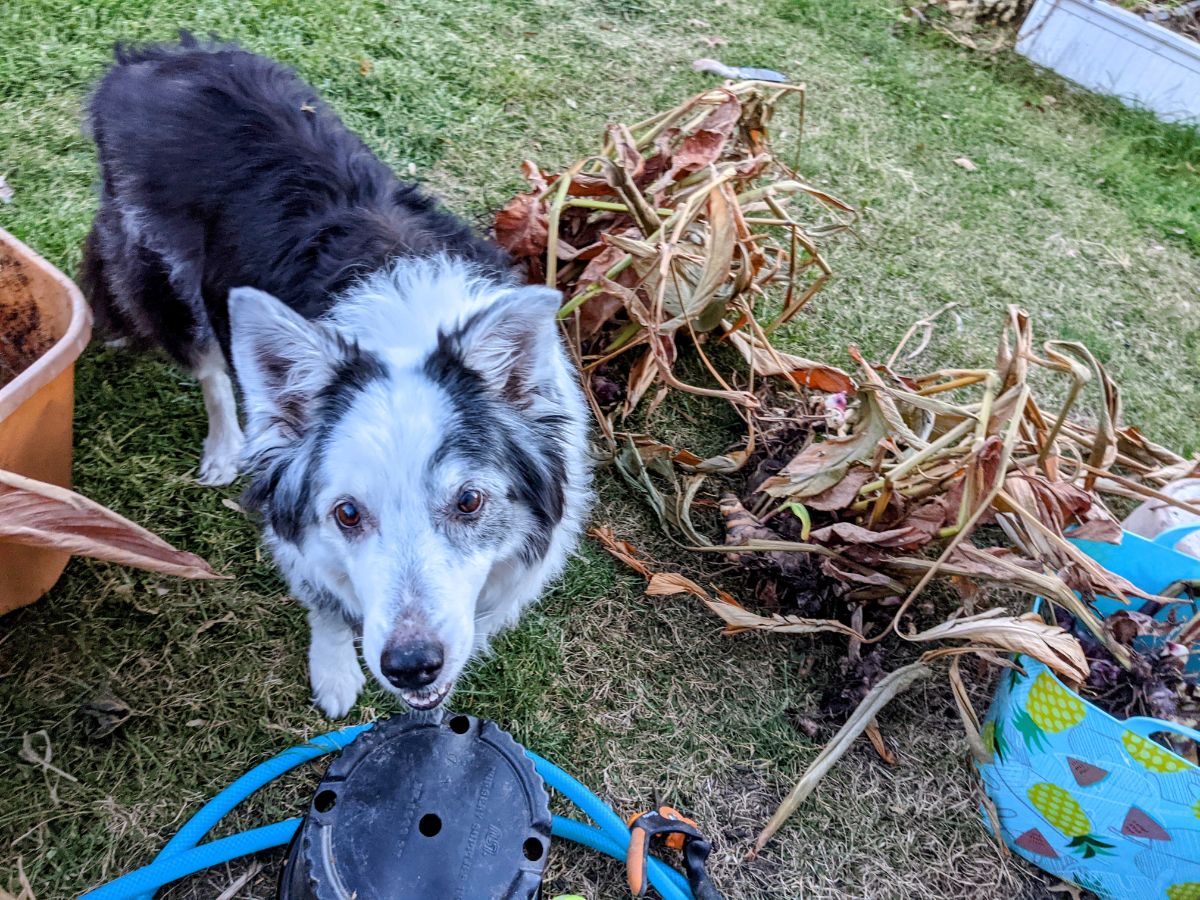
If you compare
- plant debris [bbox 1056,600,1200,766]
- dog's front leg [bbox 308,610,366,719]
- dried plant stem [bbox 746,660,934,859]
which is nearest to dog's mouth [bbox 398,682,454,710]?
dog's front leg [bbox 308,610,366,719]

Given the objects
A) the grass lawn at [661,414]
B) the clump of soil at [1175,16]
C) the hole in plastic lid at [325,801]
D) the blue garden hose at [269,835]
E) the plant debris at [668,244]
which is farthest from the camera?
the clump of soil at [1175,16]

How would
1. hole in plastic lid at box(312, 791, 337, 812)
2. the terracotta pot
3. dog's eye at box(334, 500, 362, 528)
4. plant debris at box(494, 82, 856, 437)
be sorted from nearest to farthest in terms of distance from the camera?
hole in plastic lid at box(312, 791, 337, 812), dog's eye at box(334, 500, 362, 528), the terracotta pot, plant debris at box(494, 82, 856, 437)

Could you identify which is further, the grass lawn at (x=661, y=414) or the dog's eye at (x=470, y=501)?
the grass lawn at (x=661, y=414)

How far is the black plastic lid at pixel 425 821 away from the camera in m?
1.62

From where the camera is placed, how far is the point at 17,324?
249cm

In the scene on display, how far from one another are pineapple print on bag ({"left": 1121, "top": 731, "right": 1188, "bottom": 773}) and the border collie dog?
1.67m

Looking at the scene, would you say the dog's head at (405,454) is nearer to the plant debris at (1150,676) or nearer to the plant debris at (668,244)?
the plant debris at (668,244)

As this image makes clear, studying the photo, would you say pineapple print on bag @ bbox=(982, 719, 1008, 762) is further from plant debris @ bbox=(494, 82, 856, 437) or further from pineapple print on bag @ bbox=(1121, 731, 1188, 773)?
plant debris @ bbox=(494, 82, 856, 437)

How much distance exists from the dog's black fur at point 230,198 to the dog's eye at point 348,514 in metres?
0.74

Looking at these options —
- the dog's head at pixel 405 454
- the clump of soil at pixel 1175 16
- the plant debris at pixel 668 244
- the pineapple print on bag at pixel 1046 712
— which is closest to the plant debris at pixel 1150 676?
the pineapple print on bag at pixel 1046 712

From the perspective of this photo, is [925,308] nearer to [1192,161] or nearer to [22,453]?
[1192,161]

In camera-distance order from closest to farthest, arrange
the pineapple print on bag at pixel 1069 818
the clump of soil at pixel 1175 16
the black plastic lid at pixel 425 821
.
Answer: the black plastic lid at pixel 425 821
the pineapple print on bag at pixel 1069 818
the clump of soil at pixel 1175 16

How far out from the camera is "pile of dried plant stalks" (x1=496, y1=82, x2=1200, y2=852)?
2.50m

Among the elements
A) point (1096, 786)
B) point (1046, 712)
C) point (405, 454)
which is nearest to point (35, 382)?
point (405, 454)
